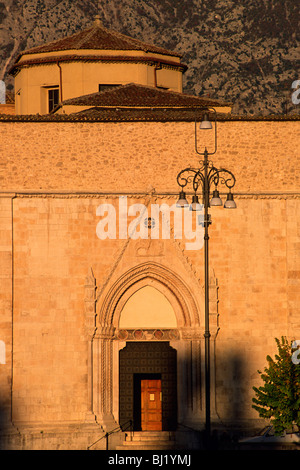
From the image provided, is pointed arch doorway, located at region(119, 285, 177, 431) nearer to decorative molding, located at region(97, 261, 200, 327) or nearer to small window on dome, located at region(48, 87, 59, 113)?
decorative molding, located at region(97, 261, 200, 327)

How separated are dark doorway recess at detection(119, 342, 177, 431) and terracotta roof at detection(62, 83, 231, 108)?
26.2 feet

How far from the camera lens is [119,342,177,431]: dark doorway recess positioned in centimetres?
3656

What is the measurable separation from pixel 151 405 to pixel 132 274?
4062mm

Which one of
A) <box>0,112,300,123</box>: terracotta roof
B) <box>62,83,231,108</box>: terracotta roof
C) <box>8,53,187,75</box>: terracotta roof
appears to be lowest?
<box>0,112,300,123</box>: terracotta roof

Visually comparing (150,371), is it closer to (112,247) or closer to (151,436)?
(151,436)

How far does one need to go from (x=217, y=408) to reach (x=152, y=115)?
29.4 ft

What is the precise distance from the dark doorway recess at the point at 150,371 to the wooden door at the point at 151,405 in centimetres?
22

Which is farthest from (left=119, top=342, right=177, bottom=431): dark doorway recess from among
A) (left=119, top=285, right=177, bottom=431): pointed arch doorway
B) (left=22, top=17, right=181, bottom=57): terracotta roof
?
(left=22, top=17, right=181, bottom=57): terracotta roof

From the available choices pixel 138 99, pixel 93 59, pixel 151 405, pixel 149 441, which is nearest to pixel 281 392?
pixel 149 441

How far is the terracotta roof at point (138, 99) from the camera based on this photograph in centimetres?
4000

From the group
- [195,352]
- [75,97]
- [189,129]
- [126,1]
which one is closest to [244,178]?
[189,129]

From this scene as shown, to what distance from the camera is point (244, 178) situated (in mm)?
36750

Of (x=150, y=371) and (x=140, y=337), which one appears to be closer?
(x=140, y=337)

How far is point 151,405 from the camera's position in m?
37.2
